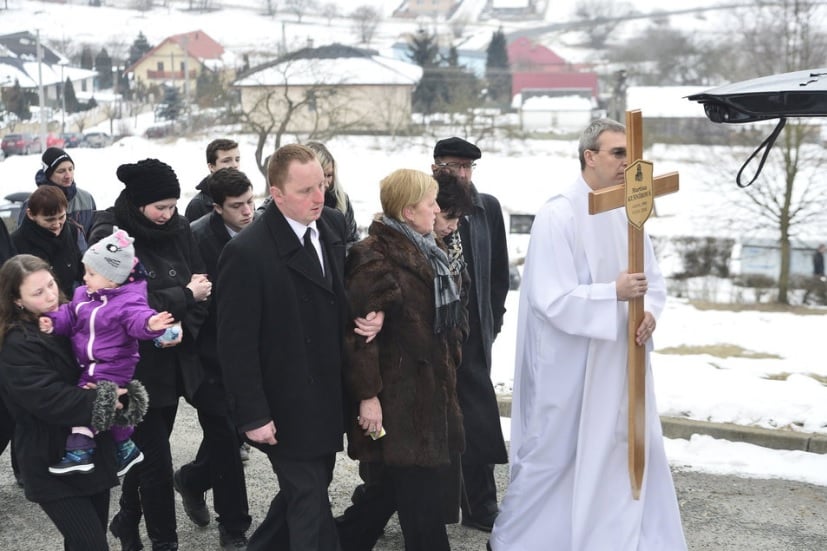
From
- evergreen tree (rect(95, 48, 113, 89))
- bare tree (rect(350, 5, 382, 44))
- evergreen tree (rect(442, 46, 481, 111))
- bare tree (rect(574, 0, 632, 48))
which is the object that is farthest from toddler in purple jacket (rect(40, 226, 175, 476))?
bare tree (rect(574, 0, 632, 48))

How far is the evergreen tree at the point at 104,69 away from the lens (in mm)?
81556

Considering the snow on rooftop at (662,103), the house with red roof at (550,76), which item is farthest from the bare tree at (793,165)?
the house with red roof at (550,76)

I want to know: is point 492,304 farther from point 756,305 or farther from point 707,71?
point 707,71

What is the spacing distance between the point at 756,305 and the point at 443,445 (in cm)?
1844

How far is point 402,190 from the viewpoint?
4141 mm

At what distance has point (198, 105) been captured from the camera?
64.0 meters

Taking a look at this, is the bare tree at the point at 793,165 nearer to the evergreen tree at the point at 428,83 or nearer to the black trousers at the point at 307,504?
the black trousers at the point at 307,504

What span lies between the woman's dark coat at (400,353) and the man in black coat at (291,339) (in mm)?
130

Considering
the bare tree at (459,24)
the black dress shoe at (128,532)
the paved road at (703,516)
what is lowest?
the paved road at (703,516)

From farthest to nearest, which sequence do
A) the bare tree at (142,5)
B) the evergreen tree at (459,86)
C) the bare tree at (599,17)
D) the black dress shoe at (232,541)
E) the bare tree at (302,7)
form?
the bare tree at (302,7)
the bare tree at (599,17)
the bare tree at (142,5)
the evergreen tree at (459,86)
the black dress shoe at (232,541)

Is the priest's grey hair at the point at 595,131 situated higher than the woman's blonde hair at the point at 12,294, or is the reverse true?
the priest's grey hair at the point at 595,131

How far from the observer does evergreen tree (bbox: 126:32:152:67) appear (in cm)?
9569

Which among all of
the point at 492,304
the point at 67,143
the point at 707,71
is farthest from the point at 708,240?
the point at 707,71

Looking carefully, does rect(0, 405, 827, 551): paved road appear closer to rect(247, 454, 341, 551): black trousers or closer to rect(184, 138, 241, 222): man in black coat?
rect(247, 454, 341, 551): black trousers
